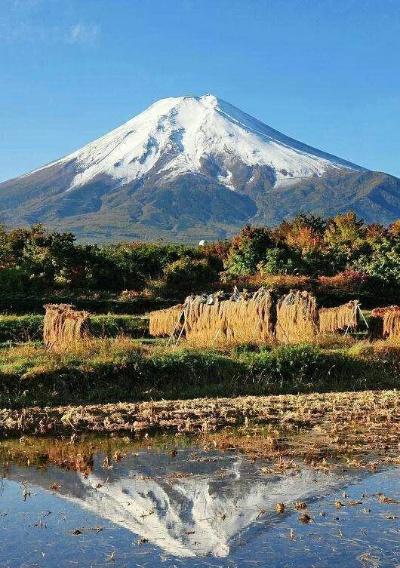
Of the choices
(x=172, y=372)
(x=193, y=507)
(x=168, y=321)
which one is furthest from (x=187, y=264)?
(x=193, y=507)

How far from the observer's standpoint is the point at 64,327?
19.0 metres

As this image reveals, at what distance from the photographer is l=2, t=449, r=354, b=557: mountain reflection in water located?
6535 mm

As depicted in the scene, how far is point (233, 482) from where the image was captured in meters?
8.08

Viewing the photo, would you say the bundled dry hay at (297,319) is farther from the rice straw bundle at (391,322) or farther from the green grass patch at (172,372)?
the rice straw bundle at (391,322)

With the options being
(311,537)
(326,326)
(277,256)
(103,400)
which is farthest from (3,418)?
(277,256)

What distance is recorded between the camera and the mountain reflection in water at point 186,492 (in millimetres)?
6535

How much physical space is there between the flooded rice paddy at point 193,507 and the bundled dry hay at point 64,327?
8828mm

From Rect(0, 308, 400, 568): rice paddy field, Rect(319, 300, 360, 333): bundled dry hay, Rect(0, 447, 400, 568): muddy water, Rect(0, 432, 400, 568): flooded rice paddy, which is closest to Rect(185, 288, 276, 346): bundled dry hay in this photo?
Rect(319, 300, 360, 333): bundled dry hay

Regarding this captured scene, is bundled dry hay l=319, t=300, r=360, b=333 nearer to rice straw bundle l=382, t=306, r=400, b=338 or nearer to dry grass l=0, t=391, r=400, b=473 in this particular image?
rice straw bundle l=382, t=306, r=400, b=338

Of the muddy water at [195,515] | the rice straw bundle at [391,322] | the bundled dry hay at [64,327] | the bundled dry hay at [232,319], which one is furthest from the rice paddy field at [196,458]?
the rice straw bundle at [391,322]

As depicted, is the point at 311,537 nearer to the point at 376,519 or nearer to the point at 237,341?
the point at 376,519

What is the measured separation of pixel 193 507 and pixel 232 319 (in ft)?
43.1

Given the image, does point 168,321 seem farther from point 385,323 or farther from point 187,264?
point 187,264

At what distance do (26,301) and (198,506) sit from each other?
2551cm
